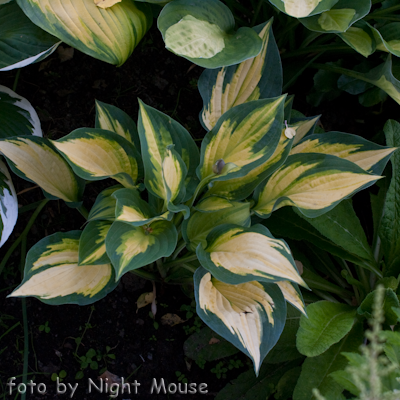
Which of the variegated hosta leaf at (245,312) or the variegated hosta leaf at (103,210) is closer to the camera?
the variegated hosta leaf at (245,312)

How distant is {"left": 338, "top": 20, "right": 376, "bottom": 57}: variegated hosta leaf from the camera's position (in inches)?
38.9

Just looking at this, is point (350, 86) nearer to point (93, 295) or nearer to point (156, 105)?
point (156, 105)

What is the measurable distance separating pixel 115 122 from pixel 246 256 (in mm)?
492

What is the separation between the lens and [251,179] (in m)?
0.94

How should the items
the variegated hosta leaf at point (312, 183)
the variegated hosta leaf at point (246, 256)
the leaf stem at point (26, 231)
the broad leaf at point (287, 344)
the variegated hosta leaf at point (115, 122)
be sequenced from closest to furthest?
the variegated hosta leaf at point (246, 256) < the variegated hosta leaf at point (312, 183) < the variegated hosta leaf at point (115, 122) < the broad leaf at point (287, 344) < the leaf stem at point (26, 231)

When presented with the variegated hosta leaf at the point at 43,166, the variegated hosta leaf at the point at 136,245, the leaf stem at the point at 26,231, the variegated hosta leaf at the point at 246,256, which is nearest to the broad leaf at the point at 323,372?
the variegated hosta leaf at the point at 246,256

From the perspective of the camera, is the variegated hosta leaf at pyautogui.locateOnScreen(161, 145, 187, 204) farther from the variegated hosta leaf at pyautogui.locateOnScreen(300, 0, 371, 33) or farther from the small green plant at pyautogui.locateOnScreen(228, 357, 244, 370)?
the small green plant at pyautogui.locateOnScreen(228, 357, 244, 370)

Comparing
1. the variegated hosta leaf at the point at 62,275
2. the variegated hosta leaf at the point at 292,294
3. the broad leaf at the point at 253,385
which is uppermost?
the variegated hosta leaf at the point at 62,275

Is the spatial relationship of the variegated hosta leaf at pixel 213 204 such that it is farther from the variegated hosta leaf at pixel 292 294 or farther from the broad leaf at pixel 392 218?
the broad leaf at pixel 392 218

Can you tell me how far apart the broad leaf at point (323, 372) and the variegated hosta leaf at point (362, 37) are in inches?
31.9

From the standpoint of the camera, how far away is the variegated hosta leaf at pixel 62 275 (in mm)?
862

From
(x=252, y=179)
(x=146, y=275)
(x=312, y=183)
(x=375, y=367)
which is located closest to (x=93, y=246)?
(x=146, y=275)

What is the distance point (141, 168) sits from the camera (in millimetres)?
978

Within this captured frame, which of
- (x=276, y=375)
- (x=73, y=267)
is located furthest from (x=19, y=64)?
(x=276, y=375)
